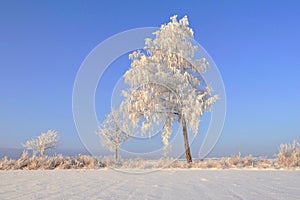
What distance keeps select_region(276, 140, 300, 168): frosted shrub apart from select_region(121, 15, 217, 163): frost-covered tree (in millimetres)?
4570

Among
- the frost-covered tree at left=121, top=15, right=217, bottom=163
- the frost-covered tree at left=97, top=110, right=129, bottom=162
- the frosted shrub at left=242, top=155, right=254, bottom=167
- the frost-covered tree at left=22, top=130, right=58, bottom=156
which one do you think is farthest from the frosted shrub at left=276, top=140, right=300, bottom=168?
the frost-covered tree at left=22, top=130, right=58, bottom=156

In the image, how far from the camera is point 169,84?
13.8 m

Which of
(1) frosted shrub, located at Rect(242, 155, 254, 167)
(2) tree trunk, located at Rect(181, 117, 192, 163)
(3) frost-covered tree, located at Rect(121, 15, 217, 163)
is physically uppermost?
(3) frost-covered tree, located at Rect(121, 15, 217, 163)

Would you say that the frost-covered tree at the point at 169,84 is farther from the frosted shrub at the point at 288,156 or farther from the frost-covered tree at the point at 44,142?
the frost-covered tree at the point at 44,142

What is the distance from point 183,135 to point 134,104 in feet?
9.53

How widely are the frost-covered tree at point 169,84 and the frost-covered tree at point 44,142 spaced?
10643 millimetres

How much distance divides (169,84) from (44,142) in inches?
504

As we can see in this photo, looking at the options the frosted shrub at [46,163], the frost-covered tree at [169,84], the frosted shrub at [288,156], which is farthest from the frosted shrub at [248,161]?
the frosted shrub at [46,163]

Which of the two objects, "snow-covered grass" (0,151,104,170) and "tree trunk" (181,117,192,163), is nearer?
"snow-covered grass" (0,151,104,170)

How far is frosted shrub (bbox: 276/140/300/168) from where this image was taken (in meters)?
7.84

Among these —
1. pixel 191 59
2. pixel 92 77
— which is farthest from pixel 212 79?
pixel 92 77

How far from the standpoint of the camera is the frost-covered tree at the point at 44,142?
21.6m

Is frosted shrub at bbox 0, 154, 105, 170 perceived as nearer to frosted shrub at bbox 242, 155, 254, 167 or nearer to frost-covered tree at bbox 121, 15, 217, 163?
frosted shrub at bbox 242, 155, 254, 167

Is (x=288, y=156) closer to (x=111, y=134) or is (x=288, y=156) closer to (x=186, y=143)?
(x=186, y=143)
